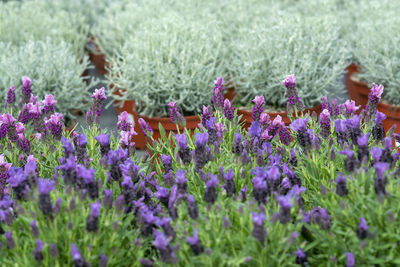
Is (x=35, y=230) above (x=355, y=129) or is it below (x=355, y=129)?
below

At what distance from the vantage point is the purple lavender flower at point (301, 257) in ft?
5.72

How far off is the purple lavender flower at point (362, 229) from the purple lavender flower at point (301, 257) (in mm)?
203

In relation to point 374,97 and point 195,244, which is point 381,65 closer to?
point 374,97

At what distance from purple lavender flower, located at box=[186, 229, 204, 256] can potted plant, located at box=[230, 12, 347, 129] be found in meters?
1.99

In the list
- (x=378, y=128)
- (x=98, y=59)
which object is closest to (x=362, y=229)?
(x=378, y=128)

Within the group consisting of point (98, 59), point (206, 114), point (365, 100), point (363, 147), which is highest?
point (363, 147)

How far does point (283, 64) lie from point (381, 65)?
81 cm

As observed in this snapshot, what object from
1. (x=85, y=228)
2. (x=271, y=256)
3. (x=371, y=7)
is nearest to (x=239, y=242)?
(x=271, y=256)

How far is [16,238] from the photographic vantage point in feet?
5.90

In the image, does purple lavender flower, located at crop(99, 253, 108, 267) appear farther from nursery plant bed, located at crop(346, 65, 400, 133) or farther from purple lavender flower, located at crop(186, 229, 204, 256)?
nursery plant bed, located at crop(346, 65, 400, 133)

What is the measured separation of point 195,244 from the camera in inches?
63.5

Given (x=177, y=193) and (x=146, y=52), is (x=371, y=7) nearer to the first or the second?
(x=146, y=52)

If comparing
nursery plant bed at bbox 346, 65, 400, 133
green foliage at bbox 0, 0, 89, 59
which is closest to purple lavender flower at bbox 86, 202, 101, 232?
nursery plant bed at bbox 346, 65, 400, 133

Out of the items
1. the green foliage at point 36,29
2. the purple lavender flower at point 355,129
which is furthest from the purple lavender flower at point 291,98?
the green foliage at point 36,29
